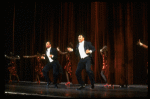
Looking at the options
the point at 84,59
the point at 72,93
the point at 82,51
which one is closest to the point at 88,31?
the point at 82,51

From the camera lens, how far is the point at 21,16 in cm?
945

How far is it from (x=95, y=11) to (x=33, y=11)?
10.4 feet

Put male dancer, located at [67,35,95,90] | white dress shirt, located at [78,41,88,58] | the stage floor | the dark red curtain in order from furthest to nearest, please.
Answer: the dark red curtain → white dress shirt, located at [78,41,88,58] → male dancer, located at [67,35,95,90] → the stage floor

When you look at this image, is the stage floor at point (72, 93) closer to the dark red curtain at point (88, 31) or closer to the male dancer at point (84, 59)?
the male dancer at point (84, 59)

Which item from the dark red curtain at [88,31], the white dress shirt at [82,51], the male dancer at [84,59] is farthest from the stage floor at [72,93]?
the dark red curtain at [88,31]

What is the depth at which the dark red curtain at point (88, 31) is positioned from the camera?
688cm

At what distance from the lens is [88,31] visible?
764 centimetres

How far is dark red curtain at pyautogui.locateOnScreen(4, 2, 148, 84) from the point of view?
6883 millimetres

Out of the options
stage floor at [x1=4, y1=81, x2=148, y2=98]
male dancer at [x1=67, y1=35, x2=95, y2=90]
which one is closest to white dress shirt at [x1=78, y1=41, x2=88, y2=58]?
male dancer at [x1=67, y1=35, x2=95, y2=90]

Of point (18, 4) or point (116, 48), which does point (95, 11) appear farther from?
point (18, 4)

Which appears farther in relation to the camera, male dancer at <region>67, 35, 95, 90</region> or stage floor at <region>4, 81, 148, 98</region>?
male dancer at <region>67, 35, 95, 90</region>

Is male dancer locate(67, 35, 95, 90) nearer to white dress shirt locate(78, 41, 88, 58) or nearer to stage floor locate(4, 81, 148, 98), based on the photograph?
white dress shirt locate(78, 41, 88, 58)

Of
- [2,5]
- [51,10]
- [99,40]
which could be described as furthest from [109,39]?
[2,5]

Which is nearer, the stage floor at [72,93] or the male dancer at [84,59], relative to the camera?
the stage floor at [72,93]
